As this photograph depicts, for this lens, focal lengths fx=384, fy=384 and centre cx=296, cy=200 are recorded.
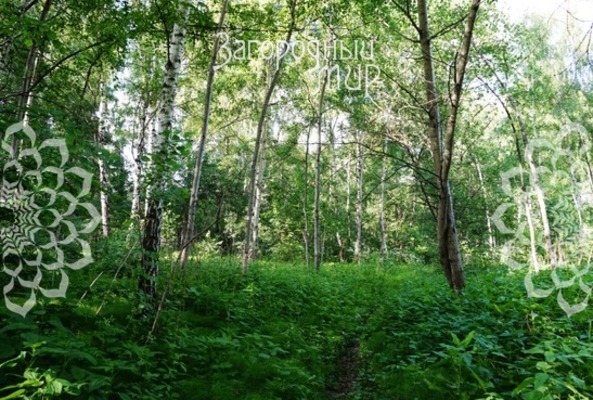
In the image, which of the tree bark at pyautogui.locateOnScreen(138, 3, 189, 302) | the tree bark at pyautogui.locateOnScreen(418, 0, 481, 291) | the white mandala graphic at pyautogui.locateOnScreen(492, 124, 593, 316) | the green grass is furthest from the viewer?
the white mandala graphic at pyautogui.locateOnScreen(492, 124, 593, 316)

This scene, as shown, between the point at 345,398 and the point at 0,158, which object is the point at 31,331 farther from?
the point at 345,398

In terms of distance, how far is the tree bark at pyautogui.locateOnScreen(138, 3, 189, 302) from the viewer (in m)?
4.86

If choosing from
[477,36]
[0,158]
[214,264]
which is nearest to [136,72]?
[214,264]

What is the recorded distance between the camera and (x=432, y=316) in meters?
5.64

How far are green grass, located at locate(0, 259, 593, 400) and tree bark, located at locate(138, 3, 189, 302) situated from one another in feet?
1.32

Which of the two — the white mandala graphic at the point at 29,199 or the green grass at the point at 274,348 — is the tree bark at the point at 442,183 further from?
the white mandala graphic at the point at 29,199

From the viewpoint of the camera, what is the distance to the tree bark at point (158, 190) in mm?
4857

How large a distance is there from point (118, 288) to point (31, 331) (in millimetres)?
3083

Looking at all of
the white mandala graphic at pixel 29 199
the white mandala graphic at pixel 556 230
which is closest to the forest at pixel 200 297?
the white mandala graphic at pixel 29 199

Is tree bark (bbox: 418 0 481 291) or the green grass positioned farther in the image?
tree bark (bbox: 418 0 481 291)

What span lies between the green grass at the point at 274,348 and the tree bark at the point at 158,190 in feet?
1.32

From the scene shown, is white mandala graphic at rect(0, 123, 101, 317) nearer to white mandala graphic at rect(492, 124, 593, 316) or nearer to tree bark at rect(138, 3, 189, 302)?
tree bark at rect(138, 3, 189, 302)

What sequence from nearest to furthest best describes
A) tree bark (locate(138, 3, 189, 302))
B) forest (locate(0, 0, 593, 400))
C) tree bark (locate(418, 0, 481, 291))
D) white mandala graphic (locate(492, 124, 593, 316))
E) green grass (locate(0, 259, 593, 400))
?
green grass (locate(0, 259, 593, 400))
forest (locate(0, 0, 593, 400))
tree bark (locate(138, 3, 189, 302))
tree bark (locate(418, 0, 481, 291))
white mandala graphic (locate(492, 124, 593, 316))

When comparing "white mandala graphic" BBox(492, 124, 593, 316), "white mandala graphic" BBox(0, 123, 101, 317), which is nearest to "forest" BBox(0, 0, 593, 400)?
"white mandala graphic" BBox(0, 123, 101, 317)
